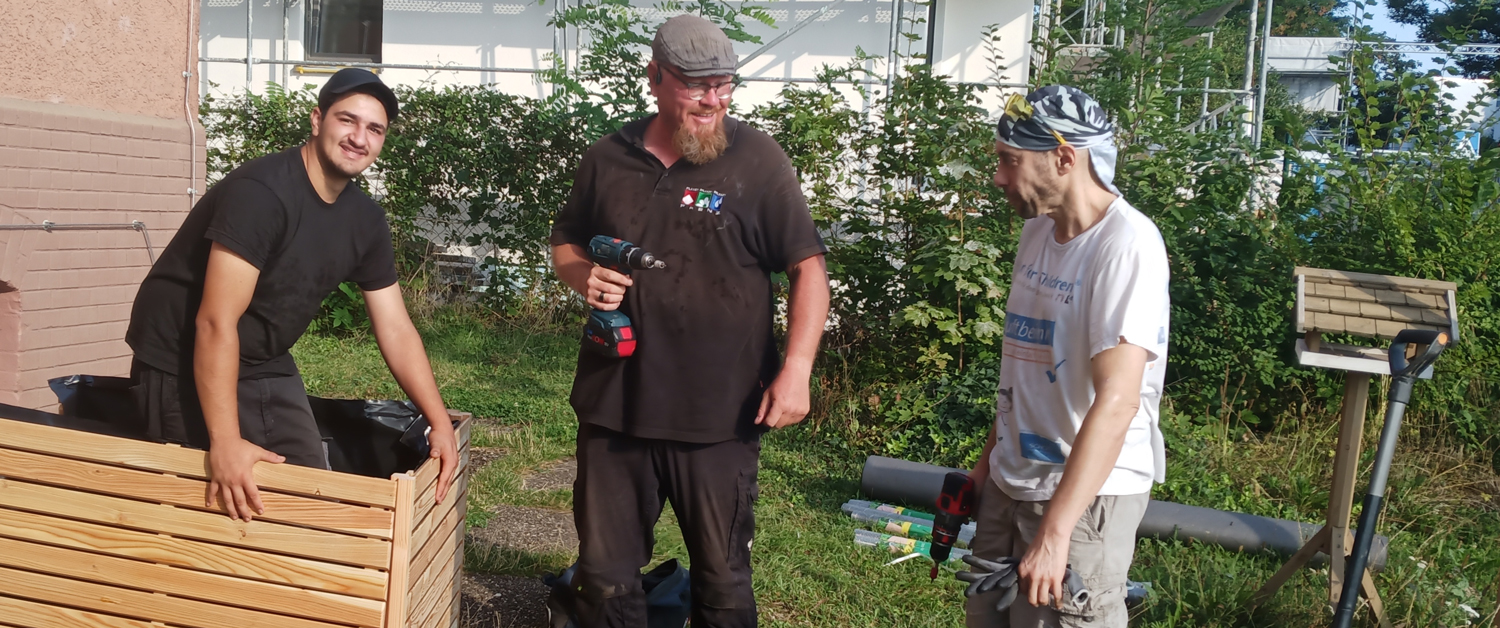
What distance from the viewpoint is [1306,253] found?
5.95m

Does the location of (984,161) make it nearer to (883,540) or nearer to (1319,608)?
(883,540)

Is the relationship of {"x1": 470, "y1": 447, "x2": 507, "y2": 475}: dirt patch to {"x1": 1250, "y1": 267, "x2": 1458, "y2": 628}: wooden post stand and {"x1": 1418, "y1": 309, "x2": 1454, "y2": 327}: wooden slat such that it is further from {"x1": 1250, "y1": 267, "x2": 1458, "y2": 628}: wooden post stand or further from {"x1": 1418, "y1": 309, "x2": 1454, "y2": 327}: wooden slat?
{"x1": 1418, "y1": 309, "x2": 1454, "y2": 327}: wooden slat

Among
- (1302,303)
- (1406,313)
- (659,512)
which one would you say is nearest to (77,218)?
(659,512)

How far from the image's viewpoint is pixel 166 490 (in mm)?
2709

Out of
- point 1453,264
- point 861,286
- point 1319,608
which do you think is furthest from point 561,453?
point 1453,264

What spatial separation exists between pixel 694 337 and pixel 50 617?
185cm

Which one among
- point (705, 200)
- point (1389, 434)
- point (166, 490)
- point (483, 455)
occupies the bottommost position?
point (483, 455)

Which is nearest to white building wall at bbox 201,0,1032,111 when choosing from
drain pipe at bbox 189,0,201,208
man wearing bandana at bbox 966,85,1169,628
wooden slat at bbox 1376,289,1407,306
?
drain pipe at bbox 189,0,201,208

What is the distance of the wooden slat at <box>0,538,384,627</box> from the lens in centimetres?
268

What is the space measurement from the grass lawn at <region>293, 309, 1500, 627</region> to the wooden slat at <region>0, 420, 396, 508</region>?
176 cm

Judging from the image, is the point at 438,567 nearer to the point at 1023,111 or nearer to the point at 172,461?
the point at 172,461

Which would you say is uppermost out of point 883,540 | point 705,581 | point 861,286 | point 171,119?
point 171,119

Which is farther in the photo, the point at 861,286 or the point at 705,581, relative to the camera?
the point at 861,286

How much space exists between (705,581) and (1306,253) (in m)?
4.40
